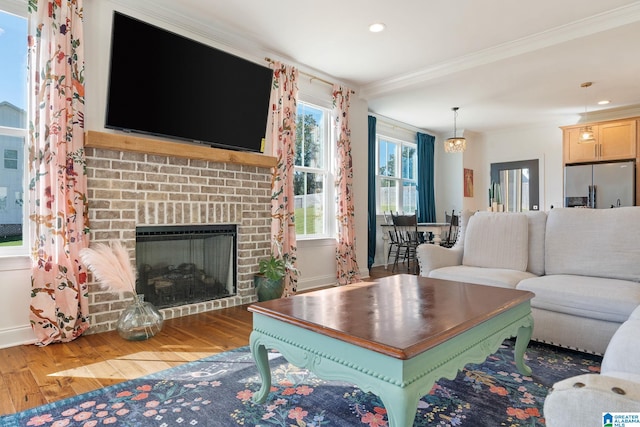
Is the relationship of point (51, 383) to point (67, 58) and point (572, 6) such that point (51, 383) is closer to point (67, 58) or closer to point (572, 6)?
point (67, 58)

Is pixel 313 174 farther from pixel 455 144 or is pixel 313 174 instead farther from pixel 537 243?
pixel 537 243

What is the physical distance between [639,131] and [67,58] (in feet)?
23.8

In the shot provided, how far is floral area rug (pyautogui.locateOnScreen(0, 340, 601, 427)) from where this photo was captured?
5.36 ft

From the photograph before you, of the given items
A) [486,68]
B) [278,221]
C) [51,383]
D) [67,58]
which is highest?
[486,68]

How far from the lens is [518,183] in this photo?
7.36 metres

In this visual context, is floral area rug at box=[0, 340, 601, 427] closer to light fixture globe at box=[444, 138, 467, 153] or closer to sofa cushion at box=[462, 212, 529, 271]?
sofa cushion at box=[462, 212, 529, 271]

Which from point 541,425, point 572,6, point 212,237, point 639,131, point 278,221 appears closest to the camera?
point 541,425

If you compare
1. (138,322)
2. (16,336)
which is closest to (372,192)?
(138,322)

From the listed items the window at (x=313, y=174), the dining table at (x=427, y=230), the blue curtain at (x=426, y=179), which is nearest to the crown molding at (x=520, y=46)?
the window at (x=313, y=174)

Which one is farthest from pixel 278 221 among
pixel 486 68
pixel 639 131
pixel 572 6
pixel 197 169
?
pixel 639 131

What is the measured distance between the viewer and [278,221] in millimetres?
4102

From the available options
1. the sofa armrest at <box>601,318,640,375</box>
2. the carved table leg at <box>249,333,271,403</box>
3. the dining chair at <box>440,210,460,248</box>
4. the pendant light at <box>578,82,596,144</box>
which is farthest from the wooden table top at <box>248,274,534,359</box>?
the pendant light at <box>578,82,596,144</box>

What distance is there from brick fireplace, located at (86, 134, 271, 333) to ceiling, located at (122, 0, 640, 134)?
4.19ft

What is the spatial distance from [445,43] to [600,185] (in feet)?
12.8
